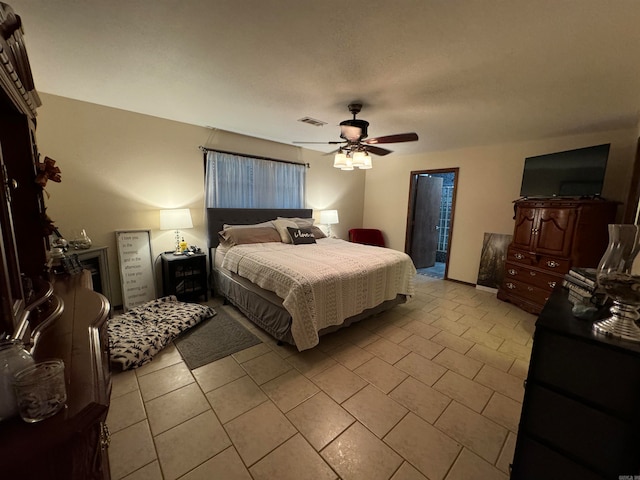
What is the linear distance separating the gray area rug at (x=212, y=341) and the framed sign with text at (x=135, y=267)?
1008 mm

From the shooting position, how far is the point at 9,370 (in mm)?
584

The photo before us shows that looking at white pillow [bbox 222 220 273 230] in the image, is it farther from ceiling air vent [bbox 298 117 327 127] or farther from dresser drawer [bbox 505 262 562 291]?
dresser drawer [bbox 505 262 562 291]

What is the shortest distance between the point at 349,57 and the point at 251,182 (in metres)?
2.68

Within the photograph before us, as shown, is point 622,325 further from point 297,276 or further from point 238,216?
point 238,216

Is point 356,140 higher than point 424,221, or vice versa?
point 356,140

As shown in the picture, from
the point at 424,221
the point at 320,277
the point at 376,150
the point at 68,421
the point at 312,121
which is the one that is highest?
the point at 312,121

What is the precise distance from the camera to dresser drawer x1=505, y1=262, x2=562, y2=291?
318cm

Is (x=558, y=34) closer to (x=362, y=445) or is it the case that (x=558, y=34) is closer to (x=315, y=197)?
(x=362, y=445)

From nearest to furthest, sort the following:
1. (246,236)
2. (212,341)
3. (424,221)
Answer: (212,341)
(246,236)
(424,221)

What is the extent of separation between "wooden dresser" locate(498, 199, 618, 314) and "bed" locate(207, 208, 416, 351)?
158 centimetres

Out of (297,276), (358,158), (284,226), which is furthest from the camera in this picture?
(284,226)

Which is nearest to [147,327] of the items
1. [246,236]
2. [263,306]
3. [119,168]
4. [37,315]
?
[263,306]

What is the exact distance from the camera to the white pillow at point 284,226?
382 cm

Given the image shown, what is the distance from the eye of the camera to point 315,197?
5105 millimetres
